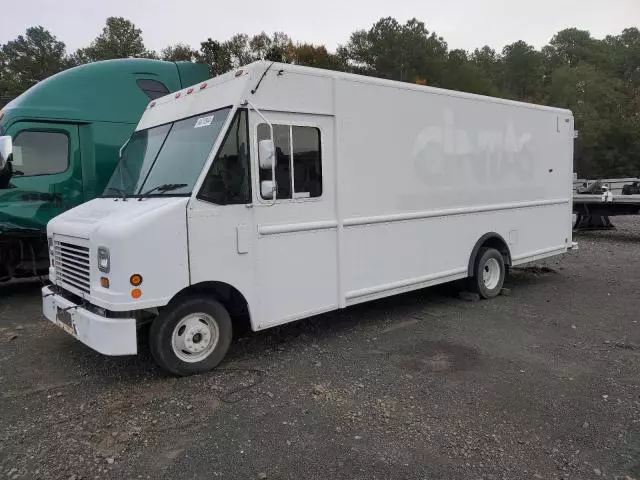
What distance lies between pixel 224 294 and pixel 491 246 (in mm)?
4558

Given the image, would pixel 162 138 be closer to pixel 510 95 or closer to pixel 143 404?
pixel 143 404

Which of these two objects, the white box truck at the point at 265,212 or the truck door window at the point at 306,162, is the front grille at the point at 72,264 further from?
the truck door window at the point at 306,162

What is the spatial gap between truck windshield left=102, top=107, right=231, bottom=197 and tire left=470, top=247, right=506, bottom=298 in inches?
174

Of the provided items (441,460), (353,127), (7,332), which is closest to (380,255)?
(353,127)

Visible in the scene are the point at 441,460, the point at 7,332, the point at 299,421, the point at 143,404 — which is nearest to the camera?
the point at 441,460

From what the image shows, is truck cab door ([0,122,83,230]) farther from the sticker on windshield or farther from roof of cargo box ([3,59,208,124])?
the sticker on windshield

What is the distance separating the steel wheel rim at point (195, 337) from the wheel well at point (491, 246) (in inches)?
158

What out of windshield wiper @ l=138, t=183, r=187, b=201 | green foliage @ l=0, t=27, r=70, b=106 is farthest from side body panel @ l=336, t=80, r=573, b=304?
green foliage @ l=0, t=27, r=70, b=106

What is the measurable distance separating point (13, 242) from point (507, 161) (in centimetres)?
781

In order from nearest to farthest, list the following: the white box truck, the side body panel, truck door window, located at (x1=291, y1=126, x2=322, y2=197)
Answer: the white box truck
truck door window, located at (x1=291, y1=126, x2=322, y2=197)
the side body panel

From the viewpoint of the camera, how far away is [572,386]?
4.41 metres

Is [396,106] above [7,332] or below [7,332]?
above

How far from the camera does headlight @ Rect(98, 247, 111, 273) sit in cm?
411

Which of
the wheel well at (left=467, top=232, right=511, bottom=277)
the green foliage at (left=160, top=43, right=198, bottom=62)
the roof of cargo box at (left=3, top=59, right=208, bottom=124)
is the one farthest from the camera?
the green foliage at (left=160, top=43, right=198, bottom=62)
